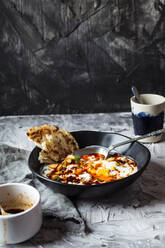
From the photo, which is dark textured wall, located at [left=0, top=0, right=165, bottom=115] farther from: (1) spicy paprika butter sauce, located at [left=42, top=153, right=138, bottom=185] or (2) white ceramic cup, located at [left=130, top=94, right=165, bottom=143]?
(1) spicy paprika butter sauce, located at [left=42, top=153, right=138, bottom=185]

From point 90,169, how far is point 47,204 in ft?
0.68

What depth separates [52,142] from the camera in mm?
1481

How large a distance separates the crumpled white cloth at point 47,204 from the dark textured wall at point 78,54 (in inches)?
28.7

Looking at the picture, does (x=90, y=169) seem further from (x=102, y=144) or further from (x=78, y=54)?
(x=78, y=54)

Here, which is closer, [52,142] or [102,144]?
[52,142]

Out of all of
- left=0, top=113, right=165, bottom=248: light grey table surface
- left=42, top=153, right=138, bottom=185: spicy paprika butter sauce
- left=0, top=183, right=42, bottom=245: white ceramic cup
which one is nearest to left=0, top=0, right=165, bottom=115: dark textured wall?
left=0, top=113, right=165, bottom=248: light grey table surface

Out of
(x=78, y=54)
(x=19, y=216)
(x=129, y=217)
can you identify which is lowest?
(x=129, y=217)

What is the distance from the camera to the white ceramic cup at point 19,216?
1023 mm

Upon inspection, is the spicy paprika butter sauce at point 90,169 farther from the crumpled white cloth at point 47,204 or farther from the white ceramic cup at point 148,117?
the white ceramic cup at point 148,117

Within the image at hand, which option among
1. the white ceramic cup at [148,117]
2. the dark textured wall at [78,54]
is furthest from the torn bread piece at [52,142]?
the dark textured wall at [78,54]

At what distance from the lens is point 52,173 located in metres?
1.36

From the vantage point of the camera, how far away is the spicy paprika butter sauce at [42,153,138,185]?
1.28 metres

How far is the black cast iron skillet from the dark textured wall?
2.14 ft

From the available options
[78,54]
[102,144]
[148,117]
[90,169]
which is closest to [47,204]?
[90,169]
